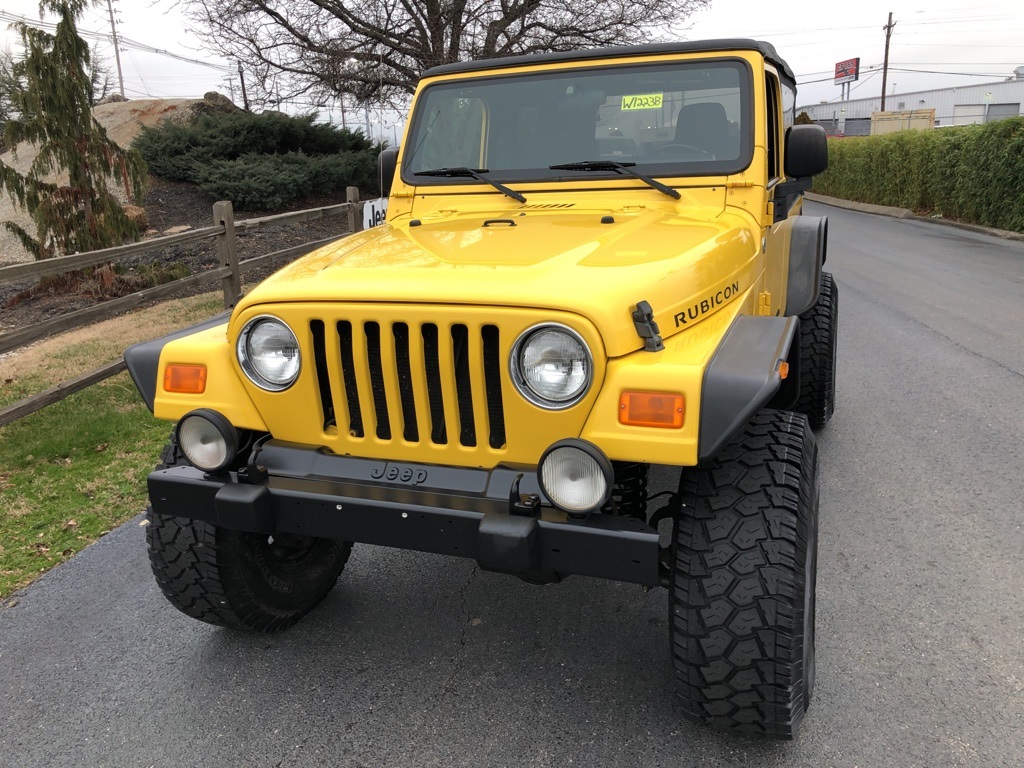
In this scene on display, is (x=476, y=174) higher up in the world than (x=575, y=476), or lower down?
higher up

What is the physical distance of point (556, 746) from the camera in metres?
2.30

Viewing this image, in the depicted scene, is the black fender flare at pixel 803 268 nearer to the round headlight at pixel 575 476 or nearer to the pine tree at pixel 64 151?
the round headlight at pixel 575 476

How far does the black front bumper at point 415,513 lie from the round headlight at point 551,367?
0.70ft

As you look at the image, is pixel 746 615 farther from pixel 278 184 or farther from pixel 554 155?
pixel 278 184

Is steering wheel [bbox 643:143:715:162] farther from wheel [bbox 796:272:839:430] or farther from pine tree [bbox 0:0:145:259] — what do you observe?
pine tree [bbox 0:0:145:259]

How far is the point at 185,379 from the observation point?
2.43 m

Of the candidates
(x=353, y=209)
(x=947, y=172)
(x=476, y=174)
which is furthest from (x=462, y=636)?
(x=947, y=172)

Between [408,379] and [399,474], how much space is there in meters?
0.26

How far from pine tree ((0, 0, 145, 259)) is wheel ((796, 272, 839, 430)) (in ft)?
22.8

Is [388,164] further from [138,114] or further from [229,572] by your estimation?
[138,114]

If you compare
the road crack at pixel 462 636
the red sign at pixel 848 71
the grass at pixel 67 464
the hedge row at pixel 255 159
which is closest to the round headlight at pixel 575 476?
the road crack at pixel 462 636

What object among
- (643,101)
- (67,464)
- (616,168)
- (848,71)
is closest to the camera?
(616,168)

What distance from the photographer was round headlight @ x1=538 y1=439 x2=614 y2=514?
75.5 inches

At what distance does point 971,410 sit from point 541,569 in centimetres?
410
